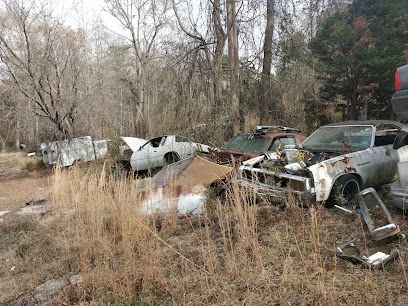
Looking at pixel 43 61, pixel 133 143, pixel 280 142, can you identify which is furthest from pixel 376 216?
pixel 43 61

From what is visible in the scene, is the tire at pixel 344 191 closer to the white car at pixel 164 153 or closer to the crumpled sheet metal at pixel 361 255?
the crumpled sheet metal at pixel 361 255

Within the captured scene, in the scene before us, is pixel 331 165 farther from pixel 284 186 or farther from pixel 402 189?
pixel 402 189

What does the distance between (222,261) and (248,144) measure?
5022 mm

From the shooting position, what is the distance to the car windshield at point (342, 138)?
22.7 feet

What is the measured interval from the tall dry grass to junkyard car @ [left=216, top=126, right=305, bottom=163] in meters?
2.93

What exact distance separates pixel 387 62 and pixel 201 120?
6426 mm

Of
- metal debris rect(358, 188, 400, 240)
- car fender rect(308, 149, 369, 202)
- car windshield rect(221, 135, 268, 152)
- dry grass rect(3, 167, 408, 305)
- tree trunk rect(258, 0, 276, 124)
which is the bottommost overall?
dry grass rect(3, 167, 408, 305)

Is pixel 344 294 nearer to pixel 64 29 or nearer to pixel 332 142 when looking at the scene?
pixel 332 142

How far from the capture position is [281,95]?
50.4 feet

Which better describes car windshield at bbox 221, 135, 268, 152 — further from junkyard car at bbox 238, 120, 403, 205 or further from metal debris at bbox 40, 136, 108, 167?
metal debris at bbox 40, 136, 108, 167

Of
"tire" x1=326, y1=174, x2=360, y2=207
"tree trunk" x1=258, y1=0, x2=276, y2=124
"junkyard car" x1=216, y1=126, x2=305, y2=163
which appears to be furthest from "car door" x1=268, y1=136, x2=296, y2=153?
"tree trunk" x1=258, y1=0, x2=276, y2=124

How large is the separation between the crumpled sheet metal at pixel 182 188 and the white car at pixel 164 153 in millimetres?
4737

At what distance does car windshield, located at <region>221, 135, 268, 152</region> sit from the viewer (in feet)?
28.6

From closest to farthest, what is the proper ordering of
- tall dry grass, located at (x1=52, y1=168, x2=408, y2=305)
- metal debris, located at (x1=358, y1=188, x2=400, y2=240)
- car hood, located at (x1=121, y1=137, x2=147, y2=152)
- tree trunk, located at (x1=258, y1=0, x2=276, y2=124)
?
tall dry grass, located at (x1=52, y1=168, x2=408, y2=305), metal debris, located at (x1=358, y1=188, x2=400, y2=240), car hood, located at (x1=121, y1=137, x2=147, y2=152), tree trunk, located at (x1=258, y1=0, x2=276, y2=124)
